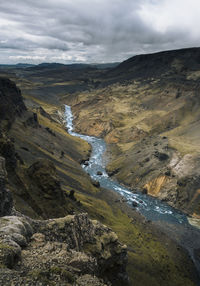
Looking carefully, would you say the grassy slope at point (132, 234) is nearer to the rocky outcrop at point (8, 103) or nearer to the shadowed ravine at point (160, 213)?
the shadowed ravine at point (160, 213)

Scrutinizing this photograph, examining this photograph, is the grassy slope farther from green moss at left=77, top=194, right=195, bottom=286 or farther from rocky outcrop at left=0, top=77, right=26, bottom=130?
rocky outcrop at left=0, top=77, right=26, bottom=130

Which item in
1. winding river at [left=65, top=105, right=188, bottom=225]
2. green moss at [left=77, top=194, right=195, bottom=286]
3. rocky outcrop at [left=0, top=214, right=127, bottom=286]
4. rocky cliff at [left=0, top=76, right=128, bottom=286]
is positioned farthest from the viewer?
winding river at [left=65, top=105, right=188, bottom=225]

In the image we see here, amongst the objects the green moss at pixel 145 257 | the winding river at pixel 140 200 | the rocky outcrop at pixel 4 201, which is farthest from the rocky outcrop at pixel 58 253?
the winding river at pixel 140 200

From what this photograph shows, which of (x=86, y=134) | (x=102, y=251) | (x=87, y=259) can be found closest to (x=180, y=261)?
(x=102, y=251)

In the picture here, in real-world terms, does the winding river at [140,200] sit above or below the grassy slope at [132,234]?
below

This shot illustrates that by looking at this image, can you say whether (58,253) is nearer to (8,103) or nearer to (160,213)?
(160,213)

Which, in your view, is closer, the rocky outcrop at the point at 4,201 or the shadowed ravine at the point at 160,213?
the rocky outcrop at the point at 4,201

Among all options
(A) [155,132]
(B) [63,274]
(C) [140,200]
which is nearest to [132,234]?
(C) [140,200]

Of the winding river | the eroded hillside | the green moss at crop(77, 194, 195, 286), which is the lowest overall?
the winding river

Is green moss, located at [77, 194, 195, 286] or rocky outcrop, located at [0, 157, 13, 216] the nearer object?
rocky outcrop, located at [0, 157, 13, 216]

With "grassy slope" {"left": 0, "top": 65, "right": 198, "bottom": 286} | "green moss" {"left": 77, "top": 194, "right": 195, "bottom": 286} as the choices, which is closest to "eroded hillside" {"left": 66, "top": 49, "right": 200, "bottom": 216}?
"grassy slope" {"left": 0, "top": 65, "right": 198, "bottom": 286}
